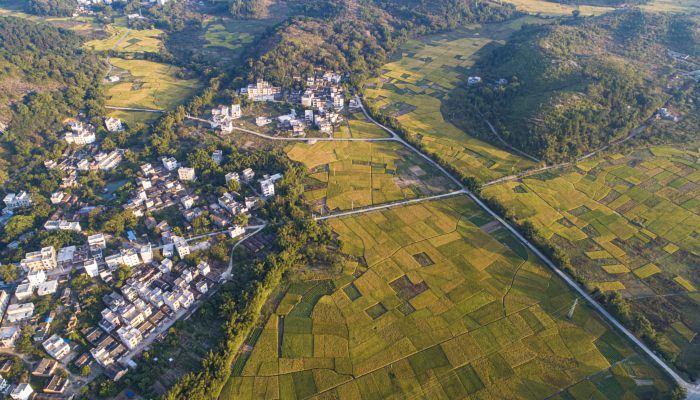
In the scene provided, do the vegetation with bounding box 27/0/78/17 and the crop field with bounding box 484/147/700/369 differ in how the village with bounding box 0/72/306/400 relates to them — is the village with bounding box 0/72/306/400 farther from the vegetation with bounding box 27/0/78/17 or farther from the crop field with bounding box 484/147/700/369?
the vegetation with bounding box 27/0/78/17

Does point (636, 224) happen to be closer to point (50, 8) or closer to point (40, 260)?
point (40, 260)

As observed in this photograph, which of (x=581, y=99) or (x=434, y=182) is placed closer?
(x=434, y=182)

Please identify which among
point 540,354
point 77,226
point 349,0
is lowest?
point 540,354

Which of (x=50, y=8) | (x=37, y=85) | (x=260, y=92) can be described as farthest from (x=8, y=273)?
(x=50, y=8)

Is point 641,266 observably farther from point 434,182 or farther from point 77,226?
point 77,226

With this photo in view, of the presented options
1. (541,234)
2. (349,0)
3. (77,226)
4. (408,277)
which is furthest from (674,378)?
(349,0)

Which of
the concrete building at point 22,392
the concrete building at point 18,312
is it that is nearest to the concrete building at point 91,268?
the concrete building at point 18,312
